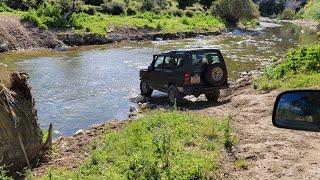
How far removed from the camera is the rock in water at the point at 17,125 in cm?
983

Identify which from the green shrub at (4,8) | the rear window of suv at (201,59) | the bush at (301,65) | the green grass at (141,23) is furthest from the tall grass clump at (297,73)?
the green shrub at (4,8)

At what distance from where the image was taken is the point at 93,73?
26859 millimetres

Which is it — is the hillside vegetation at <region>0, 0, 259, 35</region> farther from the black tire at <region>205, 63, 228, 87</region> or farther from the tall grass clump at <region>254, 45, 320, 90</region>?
the black tire at <region>205, 63, 228, 87</region>

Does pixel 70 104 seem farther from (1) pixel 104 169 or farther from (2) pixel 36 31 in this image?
(2) pixel 36 31

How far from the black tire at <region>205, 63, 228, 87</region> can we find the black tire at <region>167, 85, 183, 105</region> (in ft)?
3.71

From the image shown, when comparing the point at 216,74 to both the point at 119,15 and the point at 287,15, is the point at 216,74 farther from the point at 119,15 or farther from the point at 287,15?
the point at 287,15

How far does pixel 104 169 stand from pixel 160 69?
394 inches

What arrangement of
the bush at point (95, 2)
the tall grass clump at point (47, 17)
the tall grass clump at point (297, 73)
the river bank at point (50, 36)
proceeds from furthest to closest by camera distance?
the bush at point (95, 2), the tall grass clump at point (47, 17), the river bank at point (50, 36), the tall grass clump at point (297, 73)

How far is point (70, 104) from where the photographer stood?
62.7 feet

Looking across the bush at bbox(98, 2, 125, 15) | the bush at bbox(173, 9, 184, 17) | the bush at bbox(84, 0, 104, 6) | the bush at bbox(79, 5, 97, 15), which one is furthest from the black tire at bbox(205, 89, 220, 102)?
the bush at bbox(173, 9, 184, 17)

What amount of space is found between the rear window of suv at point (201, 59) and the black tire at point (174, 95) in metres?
1.07

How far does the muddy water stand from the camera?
17609mm

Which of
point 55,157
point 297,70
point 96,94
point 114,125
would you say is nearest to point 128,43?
point 96,94

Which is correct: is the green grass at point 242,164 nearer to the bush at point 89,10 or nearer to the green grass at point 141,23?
the green grass at point 141,23
